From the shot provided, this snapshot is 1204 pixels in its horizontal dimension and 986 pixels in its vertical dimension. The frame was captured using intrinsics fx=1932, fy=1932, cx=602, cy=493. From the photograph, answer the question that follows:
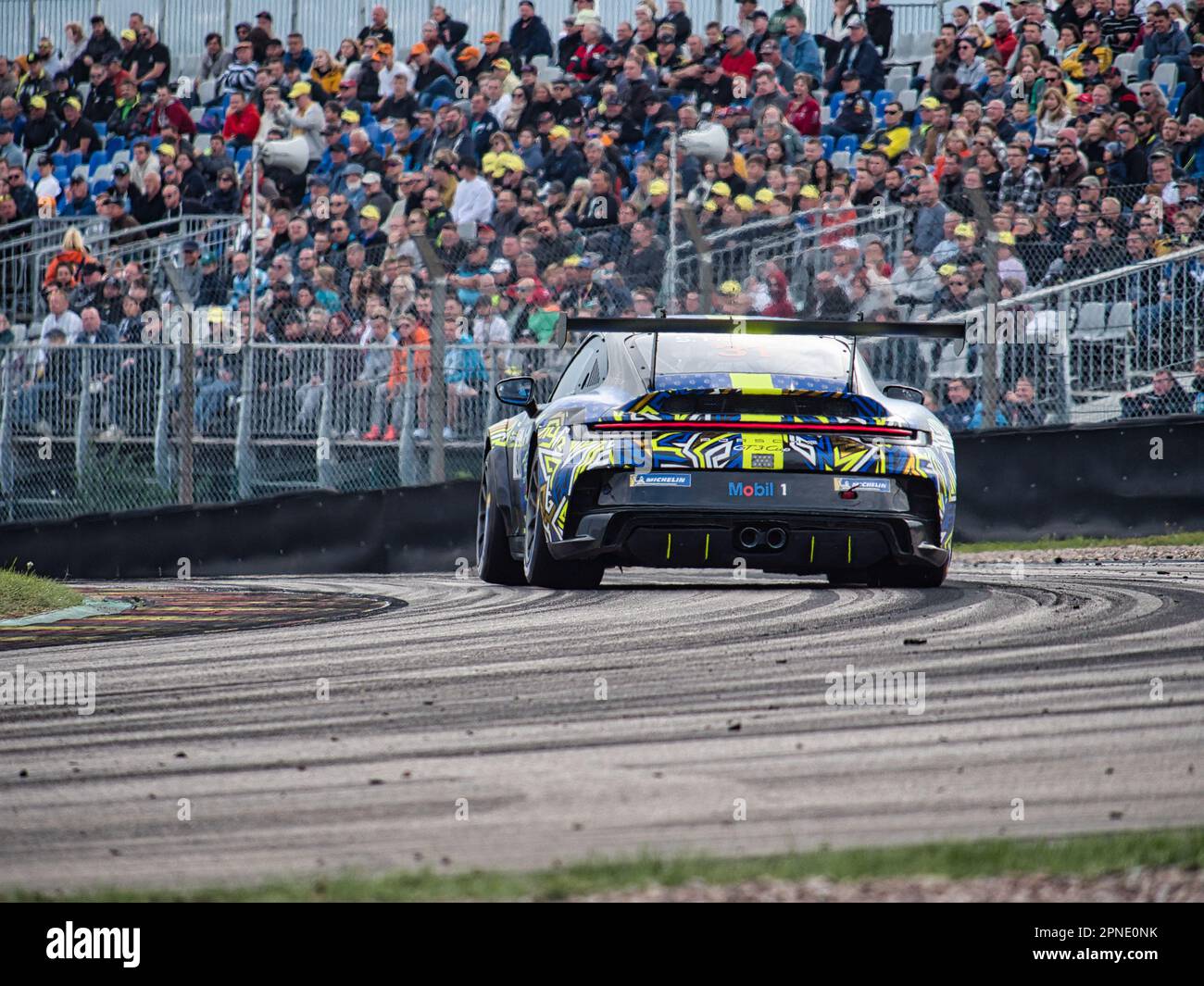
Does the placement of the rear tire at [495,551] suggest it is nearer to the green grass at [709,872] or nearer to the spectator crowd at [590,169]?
the spectator crowd at [590,169]

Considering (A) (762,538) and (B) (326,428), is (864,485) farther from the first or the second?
(B) (326,428)

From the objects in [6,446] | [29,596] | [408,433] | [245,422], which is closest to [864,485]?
[29,596]

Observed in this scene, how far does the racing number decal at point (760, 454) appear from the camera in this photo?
8.63 meters

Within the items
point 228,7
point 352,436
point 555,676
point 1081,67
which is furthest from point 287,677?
point 228,7

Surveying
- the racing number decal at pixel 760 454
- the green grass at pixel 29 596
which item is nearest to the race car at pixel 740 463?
the racing number decal at pixel 760 454

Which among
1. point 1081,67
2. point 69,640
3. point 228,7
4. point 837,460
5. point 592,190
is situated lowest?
point 69,640

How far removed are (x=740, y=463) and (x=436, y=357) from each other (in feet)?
18.5

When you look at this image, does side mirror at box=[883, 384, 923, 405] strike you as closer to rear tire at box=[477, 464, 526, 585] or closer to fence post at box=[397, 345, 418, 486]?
rear tire at box=[477, 464, 526, 585]

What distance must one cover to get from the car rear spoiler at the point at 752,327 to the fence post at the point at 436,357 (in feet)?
15.1

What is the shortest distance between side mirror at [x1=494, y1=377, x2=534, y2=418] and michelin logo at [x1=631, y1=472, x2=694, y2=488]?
4.16 feet

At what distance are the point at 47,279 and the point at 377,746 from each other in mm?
17292
